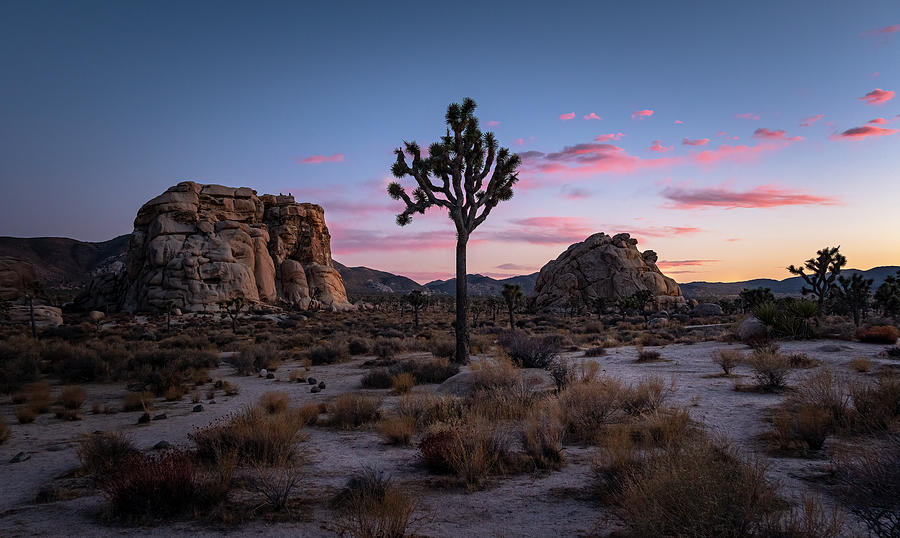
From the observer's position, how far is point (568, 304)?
230 ft

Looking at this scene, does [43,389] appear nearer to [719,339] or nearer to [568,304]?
[719,339]

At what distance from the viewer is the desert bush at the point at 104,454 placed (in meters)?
6.25

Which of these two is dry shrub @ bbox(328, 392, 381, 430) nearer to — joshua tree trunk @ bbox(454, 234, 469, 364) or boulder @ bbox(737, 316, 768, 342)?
joshua tree trunk @ bbox(454, 234, 469, 364)

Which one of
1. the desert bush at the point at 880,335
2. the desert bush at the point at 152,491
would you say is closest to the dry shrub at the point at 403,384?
the desert bush at the point at 152,491

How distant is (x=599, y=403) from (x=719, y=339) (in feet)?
56.4

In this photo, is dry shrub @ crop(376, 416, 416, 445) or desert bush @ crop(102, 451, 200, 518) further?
dry shrub @ crop(376, 416, 416, 445)

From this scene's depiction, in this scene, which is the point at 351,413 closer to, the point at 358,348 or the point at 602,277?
the point at 358,348

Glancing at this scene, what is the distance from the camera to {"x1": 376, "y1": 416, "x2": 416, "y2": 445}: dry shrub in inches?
302

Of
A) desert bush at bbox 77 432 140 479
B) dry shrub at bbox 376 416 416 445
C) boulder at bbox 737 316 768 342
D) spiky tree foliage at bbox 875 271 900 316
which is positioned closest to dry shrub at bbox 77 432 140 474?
desert bush at bbox 77 432 140 479

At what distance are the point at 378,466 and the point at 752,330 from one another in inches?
785

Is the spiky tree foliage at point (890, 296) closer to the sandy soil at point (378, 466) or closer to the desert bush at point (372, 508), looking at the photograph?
the sandy soil at point (378, 466)

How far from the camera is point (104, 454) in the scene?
6.59 meters

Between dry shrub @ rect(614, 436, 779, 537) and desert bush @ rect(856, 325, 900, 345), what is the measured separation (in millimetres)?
17836

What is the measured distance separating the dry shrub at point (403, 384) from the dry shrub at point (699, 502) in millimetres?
9032
